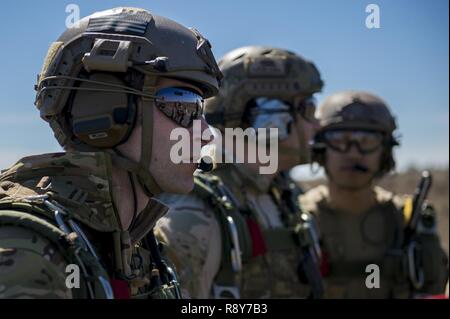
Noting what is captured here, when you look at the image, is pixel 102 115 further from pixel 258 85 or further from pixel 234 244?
pixel 258 85

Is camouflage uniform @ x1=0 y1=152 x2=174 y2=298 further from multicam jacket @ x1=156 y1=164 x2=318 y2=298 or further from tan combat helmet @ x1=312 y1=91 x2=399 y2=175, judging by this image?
tan combat helmet @ x1=312 y1=91 x2=399 y2=175

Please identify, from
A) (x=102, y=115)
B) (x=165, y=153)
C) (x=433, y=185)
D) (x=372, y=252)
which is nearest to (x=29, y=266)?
(x=102, y=115)

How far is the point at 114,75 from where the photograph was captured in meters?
4.05

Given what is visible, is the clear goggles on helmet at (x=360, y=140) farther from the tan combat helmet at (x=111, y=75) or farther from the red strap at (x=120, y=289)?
the red strap at (x=120, y=289)

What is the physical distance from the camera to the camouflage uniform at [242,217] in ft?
18.2

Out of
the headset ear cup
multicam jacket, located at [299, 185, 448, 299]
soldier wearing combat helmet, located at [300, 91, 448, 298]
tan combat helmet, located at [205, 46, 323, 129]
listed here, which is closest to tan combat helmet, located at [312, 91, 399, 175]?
soldier wearing combat helmet, located at [300, 91, 448, 298]

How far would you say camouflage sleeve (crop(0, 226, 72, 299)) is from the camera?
3043 mm

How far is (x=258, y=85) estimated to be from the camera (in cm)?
702

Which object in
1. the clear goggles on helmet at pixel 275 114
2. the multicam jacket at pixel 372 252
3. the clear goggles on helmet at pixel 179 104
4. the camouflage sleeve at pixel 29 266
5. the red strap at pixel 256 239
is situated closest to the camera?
the camouflage sleeve at pixel 29 266

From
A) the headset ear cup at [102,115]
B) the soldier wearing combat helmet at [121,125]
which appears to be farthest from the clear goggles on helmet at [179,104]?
the headset ear cup at [102,115]

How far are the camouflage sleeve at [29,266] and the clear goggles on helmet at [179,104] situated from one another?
3.72 feet

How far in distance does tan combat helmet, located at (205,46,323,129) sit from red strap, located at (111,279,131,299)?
11.7 ft
